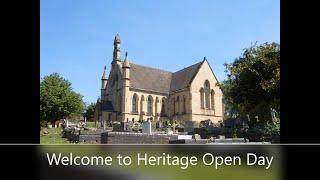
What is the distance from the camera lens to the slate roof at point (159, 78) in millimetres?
61500

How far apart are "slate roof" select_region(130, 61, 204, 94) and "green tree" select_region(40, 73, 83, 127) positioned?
9757 millimetres

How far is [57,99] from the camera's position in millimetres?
53062

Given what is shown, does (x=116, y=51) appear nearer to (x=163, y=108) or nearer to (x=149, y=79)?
(x=149, y=79)

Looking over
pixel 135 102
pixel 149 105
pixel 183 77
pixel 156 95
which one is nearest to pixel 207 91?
pixel 183 77

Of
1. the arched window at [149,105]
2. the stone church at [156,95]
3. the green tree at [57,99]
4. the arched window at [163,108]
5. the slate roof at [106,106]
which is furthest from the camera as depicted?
the arched window at [163,108]

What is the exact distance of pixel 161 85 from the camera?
64.5 meters

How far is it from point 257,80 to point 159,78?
34818 mm

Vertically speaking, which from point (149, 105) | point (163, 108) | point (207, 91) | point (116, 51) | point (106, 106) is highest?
point (116, 51)

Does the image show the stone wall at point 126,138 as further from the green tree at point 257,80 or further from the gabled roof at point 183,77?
the gabled roof at point 183,77

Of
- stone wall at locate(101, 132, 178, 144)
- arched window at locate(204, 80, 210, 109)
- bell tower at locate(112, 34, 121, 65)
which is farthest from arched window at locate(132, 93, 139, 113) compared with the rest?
stone wall at locate(101, 132, 178, 144)

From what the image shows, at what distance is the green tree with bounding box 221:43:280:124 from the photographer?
30.7 m

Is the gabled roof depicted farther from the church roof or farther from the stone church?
the church roof

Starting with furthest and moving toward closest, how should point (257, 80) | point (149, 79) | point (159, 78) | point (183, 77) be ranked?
point (159, 78)
point (183, 77)
point (149, 79)
point (257, 80)

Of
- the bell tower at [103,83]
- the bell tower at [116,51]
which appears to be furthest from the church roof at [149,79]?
the bell tower at [103,83]
